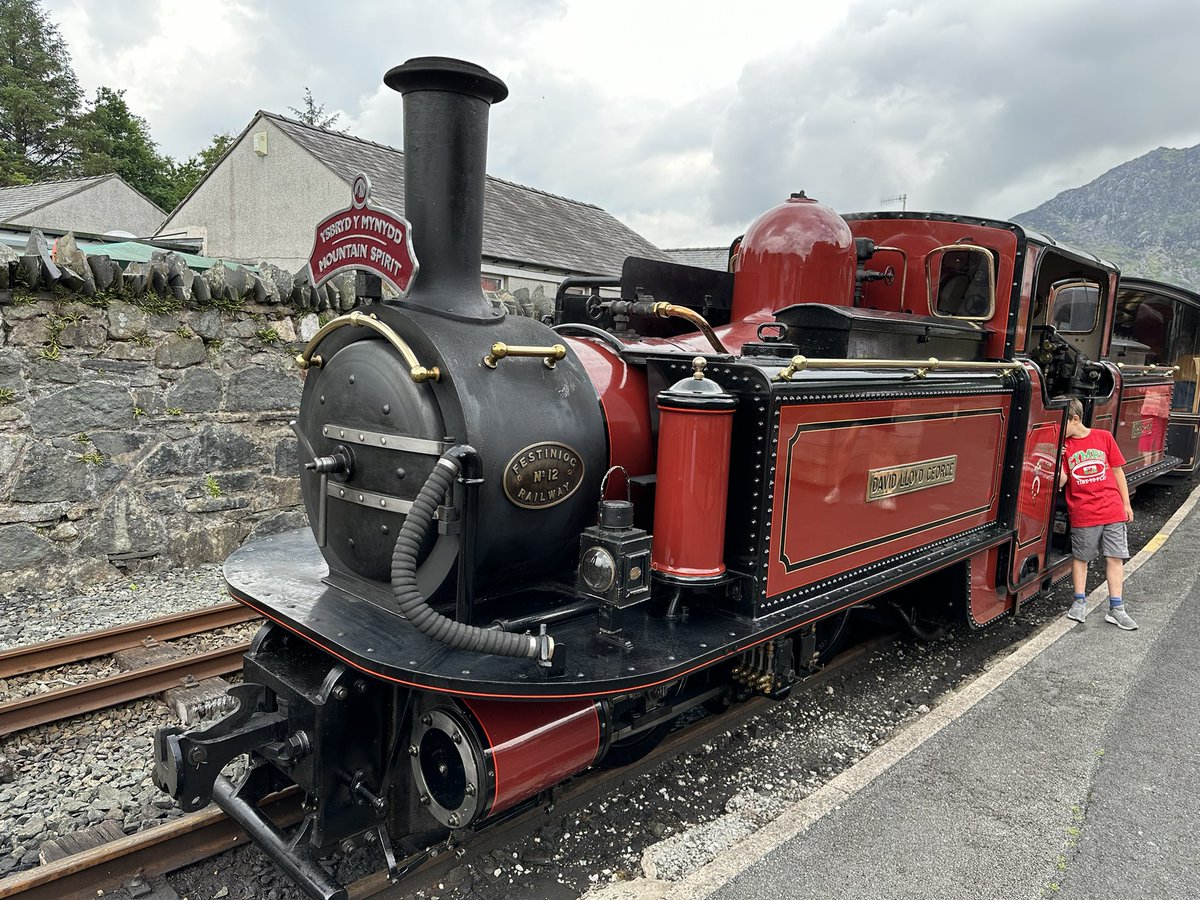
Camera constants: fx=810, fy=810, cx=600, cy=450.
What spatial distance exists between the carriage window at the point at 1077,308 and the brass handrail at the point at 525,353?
518 centimetres

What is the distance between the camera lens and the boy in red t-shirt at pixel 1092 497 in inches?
207

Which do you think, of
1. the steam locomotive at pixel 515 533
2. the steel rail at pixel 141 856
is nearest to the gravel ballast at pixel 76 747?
the steel rail at pixel 141 856

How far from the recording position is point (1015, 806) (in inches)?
120

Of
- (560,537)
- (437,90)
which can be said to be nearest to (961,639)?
(560,537)

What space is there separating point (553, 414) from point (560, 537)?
17.7 inches

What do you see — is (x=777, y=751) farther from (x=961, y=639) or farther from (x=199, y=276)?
(x=199, y=276)

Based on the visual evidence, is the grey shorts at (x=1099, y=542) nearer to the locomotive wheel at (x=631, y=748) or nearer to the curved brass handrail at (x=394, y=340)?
the locomotive wheel at (x=631, y=748)

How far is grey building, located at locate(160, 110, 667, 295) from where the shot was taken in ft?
46.1

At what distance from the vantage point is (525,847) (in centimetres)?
289

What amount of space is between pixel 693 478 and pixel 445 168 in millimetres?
1337

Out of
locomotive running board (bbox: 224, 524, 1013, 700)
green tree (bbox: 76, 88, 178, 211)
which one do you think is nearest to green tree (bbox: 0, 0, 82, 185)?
green tree (bbox: 76, 88, 178, 211)

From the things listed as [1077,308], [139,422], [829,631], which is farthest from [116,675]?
[1077,308]

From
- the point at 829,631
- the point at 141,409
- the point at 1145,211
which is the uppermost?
the point at 1145,211

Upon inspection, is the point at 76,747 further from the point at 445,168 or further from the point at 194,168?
the point at 194,168
